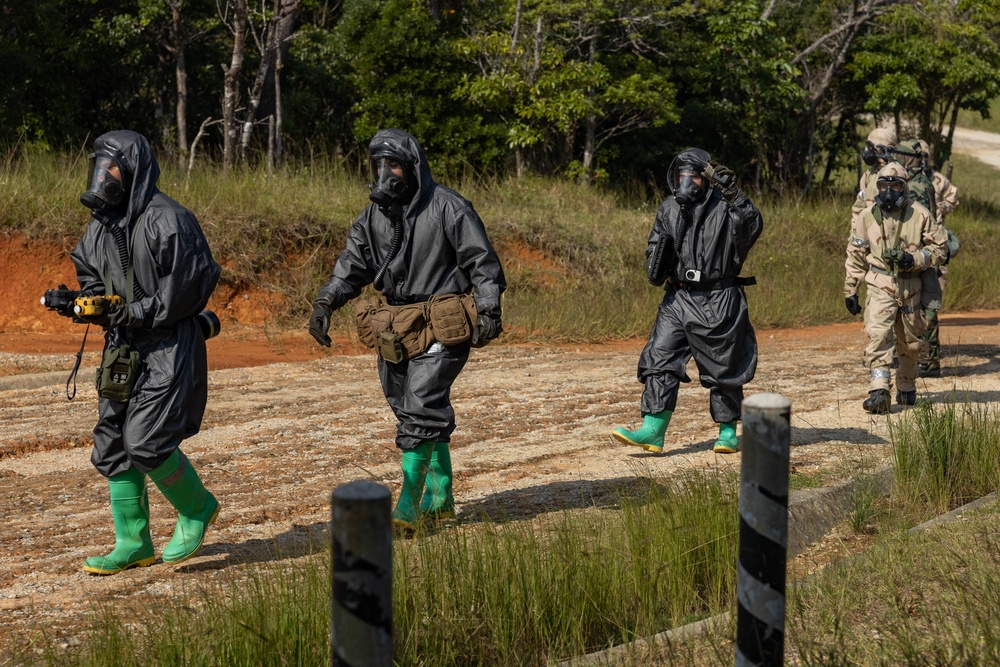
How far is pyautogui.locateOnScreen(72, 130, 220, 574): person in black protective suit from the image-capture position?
5383 millimetres

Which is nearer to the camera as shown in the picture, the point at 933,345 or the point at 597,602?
→ the point at 597,602

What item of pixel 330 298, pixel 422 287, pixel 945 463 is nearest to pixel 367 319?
pixel 330 298

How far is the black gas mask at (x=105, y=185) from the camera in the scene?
544cm

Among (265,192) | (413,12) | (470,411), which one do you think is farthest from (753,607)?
(413,12)

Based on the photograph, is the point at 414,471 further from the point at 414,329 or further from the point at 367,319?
the point at 367,319

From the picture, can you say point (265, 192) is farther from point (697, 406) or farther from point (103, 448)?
point (103, 448)

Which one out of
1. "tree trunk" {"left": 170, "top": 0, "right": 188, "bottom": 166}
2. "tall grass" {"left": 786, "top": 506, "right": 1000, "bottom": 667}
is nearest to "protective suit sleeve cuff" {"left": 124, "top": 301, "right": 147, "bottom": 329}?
"tall grass" {"left": 786, "top": 506, "right": 1000, "bottom": 667}

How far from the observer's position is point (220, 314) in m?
14.1

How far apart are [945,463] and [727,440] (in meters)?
1.70

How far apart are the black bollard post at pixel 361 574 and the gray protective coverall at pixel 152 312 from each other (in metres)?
3.09

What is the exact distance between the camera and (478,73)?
20891 mm

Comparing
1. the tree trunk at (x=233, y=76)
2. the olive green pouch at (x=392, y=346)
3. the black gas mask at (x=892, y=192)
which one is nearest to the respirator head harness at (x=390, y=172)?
the olive green pouch at (x=392, y=346)

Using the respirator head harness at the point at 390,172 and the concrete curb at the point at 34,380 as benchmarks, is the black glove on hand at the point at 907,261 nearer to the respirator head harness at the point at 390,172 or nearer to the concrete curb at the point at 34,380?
the respirator head harness at the point at 390,172

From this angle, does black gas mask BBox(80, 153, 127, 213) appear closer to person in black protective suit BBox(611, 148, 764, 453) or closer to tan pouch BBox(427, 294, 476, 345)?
tan pouch BBox(427, 294, 476, 345)
